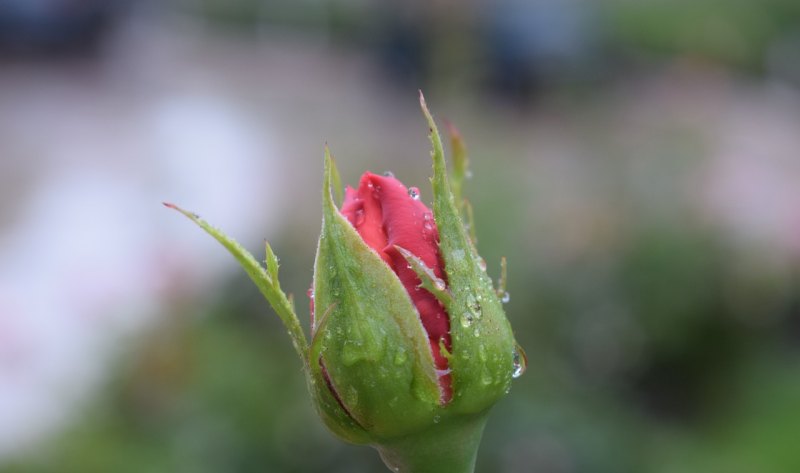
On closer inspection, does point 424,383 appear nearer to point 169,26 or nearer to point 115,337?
point 115,337

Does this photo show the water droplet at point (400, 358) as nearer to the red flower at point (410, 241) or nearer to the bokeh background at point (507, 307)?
the red flower at point (410, 241)

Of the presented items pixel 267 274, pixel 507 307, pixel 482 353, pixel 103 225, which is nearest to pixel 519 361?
pixel 482 353

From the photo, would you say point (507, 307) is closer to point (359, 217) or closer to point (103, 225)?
point (359, 217)

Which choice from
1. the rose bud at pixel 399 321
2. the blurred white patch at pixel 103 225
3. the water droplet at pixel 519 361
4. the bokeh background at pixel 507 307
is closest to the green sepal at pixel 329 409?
the rose bud at pixel 399 321

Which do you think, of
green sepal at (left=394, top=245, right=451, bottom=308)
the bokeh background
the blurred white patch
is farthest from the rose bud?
the blurred white patch

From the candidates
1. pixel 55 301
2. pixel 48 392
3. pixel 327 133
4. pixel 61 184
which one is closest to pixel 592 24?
pixel 327 133

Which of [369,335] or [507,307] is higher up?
[369,335]

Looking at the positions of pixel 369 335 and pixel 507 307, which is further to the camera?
pixel 507 307
